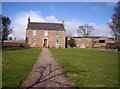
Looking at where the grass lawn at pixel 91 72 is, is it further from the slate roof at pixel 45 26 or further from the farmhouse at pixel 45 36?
the slate roof at pixel 45 26

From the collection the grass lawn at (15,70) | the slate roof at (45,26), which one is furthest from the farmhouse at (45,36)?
the grass lawn at (15,70)

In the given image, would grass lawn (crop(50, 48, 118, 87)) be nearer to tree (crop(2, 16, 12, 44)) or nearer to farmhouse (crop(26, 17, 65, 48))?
→ farmhouse (crop(26, 17, 65, 48))

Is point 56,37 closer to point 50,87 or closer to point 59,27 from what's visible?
point 59,27

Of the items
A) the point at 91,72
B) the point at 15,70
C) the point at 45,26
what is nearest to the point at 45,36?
the point at 45,26

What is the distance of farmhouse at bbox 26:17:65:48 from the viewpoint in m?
35.8

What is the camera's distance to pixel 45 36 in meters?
36.4

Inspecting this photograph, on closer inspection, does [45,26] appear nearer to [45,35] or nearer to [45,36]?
[45,35]

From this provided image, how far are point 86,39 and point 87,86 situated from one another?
42492 millimetres

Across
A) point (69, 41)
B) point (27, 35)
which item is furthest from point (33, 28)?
point (69, 41)

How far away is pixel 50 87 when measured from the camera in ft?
13.9

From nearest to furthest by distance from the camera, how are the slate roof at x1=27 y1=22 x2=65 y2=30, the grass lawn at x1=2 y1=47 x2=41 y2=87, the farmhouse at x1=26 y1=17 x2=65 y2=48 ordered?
the grass lawn at x1=2 y1=47 x2=41 y2=87 < the farmhouse at x1=26 y1=17 x2=65 y2=48 < the slate roof at x1=27 y1=22 x2=65 y2=30

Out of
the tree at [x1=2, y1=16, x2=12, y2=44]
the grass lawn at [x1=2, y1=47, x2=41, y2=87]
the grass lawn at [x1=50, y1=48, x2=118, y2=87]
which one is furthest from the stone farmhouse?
the grass lawn at [x1=50, y1=48, x2=118, y2=87]

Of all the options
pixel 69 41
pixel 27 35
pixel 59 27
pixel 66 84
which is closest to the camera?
pixel 66 84

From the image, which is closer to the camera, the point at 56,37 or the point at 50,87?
the point at 50,87
